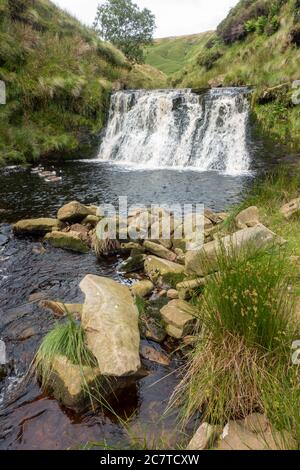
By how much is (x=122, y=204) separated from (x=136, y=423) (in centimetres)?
681

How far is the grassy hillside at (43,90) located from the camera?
48.5ft

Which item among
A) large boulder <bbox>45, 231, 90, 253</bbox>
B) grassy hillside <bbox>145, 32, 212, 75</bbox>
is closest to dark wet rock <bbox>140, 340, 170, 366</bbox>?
large boulder <bbox>45, 231, 90, 253</bbox>

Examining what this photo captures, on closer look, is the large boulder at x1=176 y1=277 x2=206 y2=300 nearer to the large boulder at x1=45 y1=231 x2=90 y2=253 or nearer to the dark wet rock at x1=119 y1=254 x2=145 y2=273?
the dark wet rock at x1=119 y1=254 x2=145 y2=273

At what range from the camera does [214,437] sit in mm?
2455

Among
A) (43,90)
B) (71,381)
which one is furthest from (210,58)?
(71,381)

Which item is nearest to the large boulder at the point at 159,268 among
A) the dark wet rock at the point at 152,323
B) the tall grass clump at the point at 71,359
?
the dark wet rock at the point at 152,323

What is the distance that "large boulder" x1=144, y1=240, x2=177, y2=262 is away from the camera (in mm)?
5789

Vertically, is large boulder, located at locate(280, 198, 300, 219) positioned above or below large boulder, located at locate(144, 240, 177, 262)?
above

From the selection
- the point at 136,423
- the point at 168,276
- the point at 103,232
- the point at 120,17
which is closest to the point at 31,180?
the point at 103,232

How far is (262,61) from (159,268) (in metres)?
15.5

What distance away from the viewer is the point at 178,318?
3.89 metres

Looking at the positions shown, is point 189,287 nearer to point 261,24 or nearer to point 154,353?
point 154,353

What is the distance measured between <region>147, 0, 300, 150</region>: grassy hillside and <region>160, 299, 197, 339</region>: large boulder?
9.15 m

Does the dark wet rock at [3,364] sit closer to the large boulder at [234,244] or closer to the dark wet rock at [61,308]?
the dark wet rock at [61,308]
